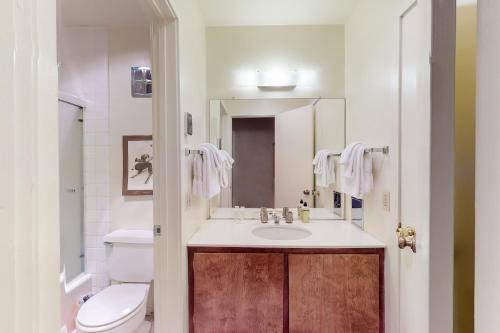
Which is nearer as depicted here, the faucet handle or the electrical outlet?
the electrical outlet

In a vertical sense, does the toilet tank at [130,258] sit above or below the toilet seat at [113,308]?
above

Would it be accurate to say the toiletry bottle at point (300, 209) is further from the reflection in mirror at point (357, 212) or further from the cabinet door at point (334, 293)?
the cabinet door at point (334, 293)

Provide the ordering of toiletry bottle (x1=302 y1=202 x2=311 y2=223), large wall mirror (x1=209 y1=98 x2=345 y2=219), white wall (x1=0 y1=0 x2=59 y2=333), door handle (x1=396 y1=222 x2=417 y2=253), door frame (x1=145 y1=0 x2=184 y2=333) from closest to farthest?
white wall (x1=0 y1=0 x2=59 y2=333)
door handle (x1=396 y1=222 x2=417 y2=253)
door frame (x1=145 y1=0 x2=184 y2=333)
toiletry bottle (x1=302 y1=202 x2=311 y2=223)
large wall mirror (x1=209 y1=98 x2=345 y2=219)

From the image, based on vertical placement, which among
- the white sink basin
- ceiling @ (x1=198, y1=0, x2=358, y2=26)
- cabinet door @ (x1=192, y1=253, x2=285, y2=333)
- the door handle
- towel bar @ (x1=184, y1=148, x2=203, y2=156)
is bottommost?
cabinet door @ (x1=192, y1=253, x2=285, y2=333)

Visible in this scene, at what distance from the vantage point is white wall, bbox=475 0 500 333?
417 mm

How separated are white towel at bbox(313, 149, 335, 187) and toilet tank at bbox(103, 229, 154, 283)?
4.62 feet

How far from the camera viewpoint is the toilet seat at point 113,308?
149 centimetres

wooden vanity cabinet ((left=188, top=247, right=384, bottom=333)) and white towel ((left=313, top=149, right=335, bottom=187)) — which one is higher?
white towel ((left=313, top=149, right=335, bottom=187))

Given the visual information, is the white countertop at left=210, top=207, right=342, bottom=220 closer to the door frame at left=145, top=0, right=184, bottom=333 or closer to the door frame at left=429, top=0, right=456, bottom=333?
the door frame at left=145, top=0, right=184, bottom=333

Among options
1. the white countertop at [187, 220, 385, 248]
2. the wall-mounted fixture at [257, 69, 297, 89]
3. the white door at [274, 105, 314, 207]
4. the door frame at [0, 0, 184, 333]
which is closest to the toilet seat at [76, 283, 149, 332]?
the white countertop at [187, 220, 385, 248]

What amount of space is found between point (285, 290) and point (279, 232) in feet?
1.61

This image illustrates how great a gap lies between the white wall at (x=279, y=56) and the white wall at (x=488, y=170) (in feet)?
5.87

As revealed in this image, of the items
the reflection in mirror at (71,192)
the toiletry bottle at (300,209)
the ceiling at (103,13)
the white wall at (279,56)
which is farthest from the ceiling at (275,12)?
the toiletry bottle at (300,209)

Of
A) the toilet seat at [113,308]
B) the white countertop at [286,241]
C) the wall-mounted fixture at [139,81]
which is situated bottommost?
the toilet seat at [113,308]
